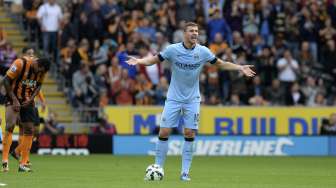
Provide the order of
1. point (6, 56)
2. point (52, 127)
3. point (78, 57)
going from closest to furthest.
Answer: point (6, 56), point (52, 127), point (78, 57)

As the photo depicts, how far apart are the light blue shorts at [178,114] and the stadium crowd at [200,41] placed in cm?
1213

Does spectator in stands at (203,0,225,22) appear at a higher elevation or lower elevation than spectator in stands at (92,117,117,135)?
higher

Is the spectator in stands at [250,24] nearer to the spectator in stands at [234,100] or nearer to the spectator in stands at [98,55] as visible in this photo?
the spectator in stands at [234,100]

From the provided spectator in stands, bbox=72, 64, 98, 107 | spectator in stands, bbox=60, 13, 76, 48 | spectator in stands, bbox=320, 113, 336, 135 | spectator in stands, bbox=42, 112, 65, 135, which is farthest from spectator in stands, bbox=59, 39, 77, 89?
spectator in stands, bbox=320, 113, 336, 135

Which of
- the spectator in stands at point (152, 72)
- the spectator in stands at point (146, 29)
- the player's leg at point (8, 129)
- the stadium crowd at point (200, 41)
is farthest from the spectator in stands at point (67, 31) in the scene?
the player's leg at point (8, 129)

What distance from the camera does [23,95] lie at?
61.1 feet

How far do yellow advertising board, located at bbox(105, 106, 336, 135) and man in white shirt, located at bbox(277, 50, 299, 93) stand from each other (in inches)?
39.3

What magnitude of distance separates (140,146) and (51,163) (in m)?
5.84

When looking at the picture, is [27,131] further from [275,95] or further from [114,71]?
[275,95]

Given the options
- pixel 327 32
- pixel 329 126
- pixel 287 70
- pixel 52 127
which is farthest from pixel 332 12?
pixel 52 127

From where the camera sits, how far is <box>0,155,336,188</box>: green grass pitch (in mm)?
15828

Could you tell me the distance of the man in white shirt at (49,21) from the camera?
97.4 feet

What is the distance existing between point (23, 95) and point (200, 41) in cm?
1215

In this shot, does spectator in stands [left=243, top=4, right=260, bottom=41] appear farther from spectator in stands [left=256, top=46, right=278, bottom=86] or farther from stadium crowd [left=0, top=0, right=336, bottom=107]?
spectator in stands [left=256, top=46, right=278, bottom=86]
